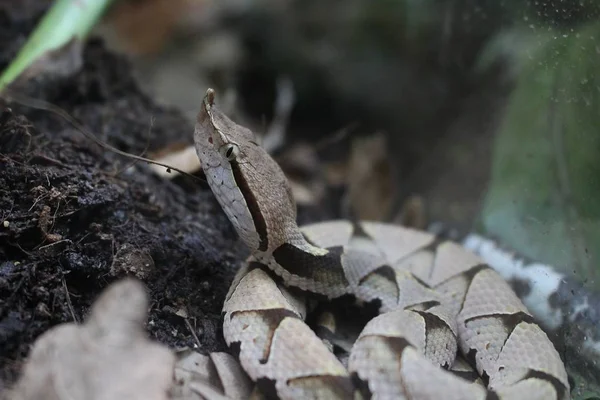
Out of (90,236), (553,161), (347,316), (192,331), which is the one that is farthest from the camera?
(553,161)

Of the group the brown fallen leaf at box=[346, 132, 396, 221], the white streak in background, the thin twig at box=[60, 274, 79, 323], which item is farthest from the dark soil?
the white streak in background

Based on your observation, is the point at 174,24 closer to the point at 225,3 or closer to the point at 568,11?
the point at 225,3

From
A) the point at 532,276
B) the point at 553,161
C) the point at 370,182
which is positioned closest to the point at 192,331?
the point at 532,276

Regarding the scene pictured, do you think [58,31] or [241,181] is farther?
[58,31]

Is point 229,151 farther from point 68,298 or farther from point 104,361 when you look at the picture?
point 104,361

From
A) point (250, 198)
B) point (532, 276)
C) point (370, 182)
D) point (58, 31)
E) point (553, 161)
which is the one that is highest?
point (58, 31)

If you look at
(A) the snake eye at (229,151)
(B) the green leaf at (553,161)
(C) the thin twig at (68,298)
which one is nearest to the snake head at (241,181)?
(A) the snake eye at (229,151)

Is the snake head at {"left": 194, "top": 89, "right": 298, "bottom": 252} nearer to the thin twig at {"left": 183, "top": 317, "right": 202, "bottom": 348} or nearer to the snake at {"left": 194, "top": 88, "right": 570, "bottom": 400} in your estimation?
the snake at {"left": 194, "top": 88, "right": 570, "bottom": 400}
